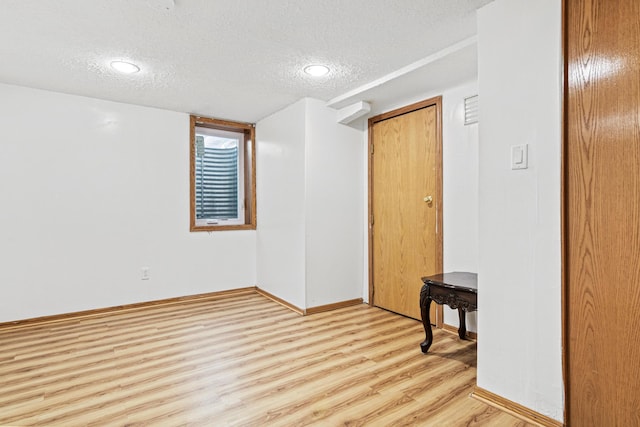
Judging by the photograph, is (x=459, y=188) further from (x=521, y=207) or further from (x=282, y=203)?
(x=282, y=203)

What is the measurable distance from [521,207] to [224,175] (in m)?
3.58

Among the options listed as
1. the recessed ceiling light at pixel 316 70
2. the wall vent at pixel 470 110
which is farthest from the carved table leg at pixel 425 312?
the recessed ceiling light at pixel 316 70

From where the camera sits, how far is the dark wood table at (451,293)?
2.11m

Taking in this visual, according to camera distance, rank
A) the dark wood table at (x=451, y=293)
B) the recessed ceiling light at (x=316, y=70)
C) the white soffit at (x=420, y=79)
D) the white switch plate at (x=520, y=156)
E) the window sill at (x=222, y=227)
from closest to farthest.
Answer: the white switch plate at (x=520, y=156) < the dark wood table at (x=451, y=293) < the white soffit at (x=420, y=79) < the recessed ceiling light at (x=316, y=70) < the window sill at (x=222, y=227)

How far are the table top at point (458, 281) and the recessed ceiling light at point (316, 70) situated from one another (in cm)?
182

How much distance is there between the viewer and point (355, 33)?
2.13 meters

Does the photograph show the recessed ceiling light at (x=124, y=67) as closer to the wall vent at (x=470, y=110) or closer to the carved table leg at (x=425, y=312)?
the wall vent at (x=470, y=110)

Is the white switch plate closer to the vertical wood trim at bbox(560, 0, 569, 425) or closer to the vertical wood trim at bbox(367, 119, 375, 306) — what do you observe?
the vertical wood trim at bbox(560, 0, 569, 425)

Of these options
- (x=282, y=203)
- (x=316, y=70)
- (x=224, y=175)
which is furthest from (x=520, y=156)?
(x=224, y=175)

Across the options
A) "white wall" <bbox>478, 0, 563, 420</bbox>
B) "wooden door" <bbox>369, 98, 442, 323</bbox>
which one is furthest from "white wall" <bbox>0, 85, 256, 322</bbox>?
"white wall" <bbox>478, 0, 563, 420</bbox>

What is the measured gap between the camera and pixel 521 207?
5.49 ft

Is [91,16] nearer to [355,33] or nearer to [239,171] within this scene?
[355,33]

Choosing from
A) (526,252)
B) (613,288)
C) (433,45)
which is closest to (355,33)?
(433,45)

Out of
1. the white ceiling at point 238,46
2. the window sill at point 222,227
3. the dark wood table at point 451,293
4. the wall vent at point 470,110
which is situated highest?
the white ceiling at point 238,46
